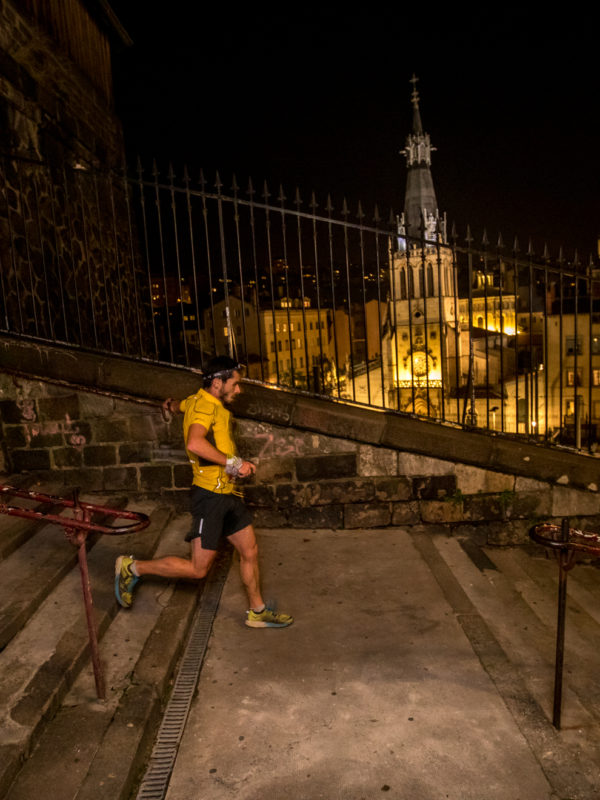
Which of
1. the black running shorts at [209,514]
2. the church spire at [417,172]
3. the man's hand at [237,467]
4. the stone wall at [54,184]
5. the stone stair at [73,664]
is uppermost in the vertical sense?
the church spire at [417,172]

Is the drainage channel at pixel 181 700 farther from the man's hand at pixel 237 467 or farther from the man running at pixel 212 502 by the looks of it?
the man's hand at pixel 237 467

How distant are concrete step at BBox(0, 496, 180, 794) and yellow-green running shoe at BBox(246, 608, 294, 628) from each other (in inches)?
38.2

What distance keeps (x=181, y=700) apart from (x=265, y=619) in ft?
2.97

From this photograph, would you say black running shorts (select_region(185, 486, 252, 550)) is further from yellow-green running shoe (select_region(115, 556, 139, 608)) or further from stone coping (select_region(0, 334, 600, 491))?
stone coping (select_region(0, 334, 600, 491))

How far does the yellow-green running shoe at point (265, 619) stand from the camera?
13.1ft

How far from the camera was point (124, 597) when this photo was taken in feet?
12.8

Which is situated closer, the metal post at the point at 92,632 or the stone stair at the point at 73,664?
the stone stair at the point at 73,664

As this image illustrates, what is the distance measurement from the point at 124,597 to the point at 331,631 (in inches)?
59.3

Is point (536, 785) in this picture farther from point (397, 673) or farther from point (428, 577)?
point (428, 577)

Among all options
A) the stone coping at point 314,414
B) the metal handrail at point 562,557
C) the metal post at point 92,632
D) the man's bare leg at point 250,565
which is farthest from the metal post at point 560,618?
the stone coping at point 314,414

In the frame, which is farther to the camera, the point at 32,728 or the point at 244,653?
the point at 244,653

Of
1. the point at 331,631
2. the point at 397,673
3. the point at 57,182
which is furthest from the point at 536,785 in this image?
the point at 57,182

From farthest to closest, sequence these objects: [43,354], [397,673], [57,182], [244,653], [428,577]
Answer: [57,182], [43,354], [428,577], [244,653], [397,673]

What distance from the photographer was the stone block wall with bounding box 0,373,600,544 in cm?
580
